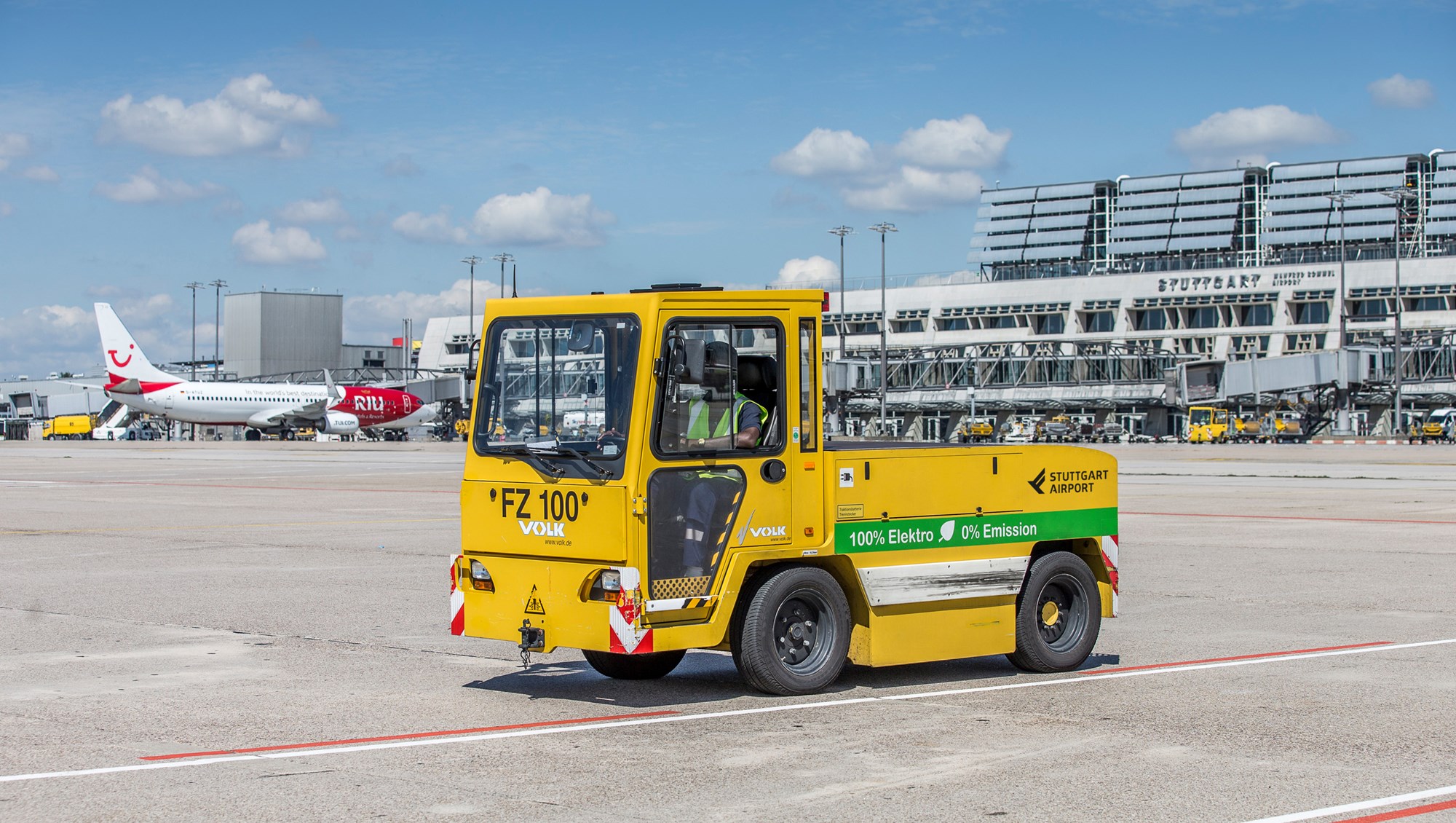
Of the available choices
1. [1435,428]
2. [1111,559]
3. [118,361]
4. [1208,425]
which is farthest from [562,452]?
[118,361]

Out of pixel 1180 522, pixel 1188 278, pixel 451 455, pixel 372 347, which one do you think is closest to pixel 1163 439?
pixel 1188 278

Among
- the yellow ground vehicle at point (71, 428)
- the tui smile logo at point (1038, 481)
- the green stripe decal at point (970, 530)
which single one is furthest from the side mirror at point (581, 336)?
the yellow ground vehicle at point (71, 428)

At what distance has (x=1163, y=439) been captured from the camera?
333 feet

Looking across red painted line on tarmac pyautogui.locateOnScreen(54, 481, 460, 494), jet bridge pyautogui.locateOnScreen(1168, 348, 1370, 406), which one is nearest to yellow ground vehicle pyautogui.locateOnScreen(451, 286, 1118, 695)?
red painted line on tarmac pyautogui.locateOnScreen(54, 481, 460, 494)

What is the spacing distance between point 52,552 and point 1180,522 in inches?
719

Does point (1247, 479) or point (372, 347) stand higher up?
point (372, 347)

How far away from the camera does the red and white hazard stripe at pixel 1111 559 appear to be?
1120cm

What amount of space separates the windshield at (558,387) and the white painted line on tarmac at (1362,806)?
4.30m

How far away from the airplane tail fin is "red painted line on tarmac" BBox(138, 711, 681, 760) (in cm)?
9364

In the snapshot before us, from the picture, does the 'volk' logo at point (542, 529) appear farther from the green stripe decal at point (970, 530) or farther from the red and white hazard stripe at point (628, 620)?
the green stripe decal at point (970, 530)

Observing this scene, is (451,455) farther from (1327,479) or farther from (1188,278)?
(1188,278)

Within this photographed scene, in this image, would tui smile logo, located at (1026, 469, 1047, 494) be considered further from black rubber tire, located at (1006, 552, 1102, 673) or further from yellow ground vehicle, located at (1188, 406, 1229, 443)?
yellow ground vehicle, located at (1188, 406, 1229, 443)

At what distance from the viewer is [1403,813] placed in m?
6.55

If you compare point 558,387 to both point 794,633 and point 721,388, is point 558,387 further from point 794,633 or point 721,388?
point 794,633
